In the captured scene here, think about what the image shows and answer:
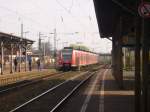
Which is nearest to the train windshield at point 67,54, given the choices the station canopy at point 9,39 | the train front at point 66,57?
the train front at point 66,57

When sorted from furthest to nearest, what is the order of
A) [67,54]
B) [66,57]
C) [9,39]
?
[66,57] → [67,54] → [9,39]

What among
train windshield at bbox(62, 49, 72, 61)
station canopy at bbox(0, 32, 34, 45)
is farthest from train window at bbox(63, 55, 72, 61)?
station canopy at bbox(0, 32, 34, 45)

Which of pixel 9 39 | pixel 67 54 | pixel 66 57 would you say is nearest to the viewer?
pixel 9 39

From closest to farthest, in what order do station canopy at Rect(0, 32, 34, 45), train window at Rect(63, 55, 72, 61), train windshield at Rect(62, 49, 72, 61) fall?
1. station canopy at Rect(0, 32, 34, 45)
2. train windshield at Rect(62, 49, 72, 61)
3. train window at Rect(63, 55, 72, 61)

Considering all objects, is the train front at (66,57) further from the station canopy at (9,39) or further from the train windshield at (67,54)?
the station canopy at (9,39)

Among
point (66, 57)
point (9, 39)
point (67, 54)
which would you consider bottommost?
point (66, 57)

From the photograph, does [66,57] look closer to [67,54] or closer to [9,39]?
[67,54]

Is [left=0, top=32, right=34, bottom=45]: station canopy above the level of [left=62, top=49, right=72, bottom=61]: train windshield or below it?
above

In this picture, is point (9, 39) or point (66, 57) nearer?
point (9, 39)

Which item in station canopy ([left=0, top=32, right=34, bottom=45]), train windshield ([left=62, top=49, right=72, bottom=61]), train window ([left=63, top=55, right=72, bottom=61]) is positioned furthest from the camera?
train window ([left=63, top=55, right=72, bottom=61])

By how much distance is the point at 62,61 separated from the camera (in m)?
55.3

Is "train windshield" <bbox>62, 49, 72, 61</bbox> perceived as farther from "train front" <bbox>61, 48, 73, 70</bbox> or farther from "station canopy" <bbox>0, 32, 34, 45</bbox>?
"station canopy" <bbox>0, 32, 34, 45</bbox>

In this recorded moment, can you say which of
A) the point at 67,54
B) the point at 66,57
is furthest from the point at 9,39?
the point at 66,57

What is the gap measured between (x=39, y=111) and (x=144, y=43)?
5396mm
